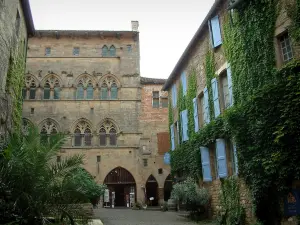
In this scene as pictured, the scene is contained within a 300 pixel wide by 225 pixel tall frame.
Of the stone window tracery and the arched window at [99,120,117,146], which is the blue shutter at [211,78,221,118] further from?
the stone window tracery

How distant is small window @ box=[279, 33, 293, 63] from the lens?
397 inches

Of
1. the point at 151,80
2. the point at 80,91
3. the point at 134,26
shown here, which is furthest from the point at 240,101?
the point at 134,26

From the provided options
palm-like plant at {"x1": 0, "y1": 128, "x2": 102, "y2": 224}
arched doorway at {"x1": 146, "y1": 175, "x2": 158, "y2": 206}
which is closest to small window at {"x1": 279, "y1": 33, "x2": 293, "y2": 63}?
palm-like plant at {"x1": 0, "y1": 128, "x2": 102, "y2": 224}

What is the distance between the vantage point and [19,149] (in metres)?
8.69

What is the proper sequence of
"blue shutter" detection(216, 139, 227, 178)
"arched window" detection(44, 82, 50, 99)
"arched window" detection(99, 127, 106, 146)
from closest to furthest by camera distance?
1. "blue shutter" detection(216, 139, 227, 178)
2. "arched window" detection(99, 127, 106, 146)
3. "arched window" detection(44, 82, 50, 99)

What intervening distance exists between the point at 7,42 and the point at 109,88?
583 inches

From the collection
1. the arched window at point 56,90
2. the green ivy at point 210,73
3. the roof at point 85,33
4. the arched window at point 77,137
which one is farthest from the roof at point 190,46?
the arched window at point 56,90

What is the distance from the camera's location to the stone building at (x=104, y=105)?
2662cm

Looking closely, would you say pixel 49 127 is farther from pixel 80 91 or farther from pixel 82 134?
pixel 80 91

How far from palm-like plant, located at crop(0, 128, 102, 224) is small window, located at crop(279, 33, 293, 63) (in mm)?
6415

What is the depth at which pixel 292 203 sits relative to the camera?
9.44m

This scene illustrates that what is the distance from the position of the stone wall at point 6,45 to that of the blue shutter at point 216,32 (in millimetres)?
7888

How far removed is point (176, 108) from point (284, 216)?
1111 centimetres

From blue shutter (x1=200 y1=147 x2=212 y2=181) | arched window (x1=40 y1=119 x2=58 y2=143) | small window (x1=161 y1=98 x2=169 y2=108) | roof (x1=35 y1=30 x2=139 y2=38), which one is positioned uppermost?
roof (x1=35 y1=30 x2=139 y2=38)
